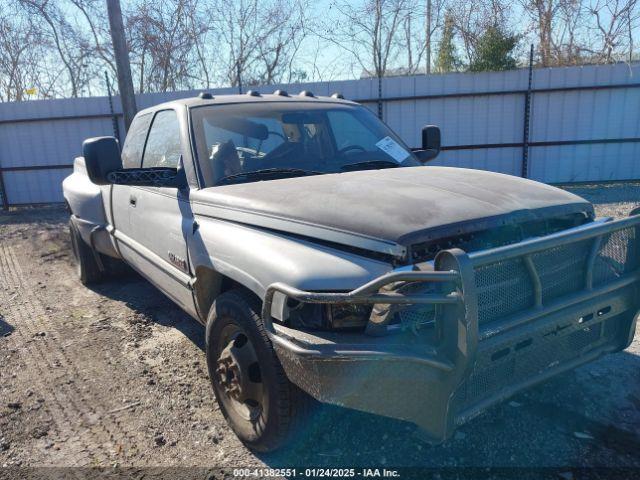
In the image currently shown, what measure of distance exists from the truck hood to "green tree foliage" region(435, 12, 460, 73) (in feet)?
54.6

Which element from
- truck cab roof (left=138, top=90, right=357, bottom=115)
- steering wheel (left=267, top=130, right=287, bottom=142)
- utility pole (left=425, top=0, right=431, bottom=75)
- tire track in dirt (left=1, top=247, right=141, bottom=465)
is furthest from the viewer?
utility pole (left=425, top=0, right=431, bottom=75)

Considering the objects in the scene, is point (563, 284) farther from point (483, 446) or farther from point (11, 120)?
point (11, 120)

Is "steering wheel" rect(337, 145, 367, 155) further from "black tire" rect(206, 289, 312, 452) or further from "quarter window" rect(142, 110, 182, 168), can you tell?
"black tire" rect(206, 289, 312, 452)

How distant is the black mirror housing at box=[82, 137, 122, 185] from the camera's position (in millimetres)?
3316

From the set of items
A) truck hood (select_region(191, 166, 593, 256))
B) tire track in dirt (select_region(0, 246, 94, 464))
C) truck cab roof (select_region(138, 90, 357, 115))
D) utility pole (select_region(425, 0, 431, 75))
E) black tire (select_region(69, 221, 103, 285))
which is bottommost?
tire track in dirt (select_region(0, 246, 94, 464))

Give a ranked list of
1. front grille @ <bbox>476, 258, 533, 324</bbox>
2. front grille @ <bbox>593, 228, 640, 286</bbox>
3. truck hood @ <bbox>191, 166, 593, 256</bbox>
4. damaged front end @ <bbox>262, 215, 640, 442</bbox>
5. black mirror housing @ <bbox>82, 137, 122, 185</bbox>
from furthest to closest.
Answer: black mirror housing @ <bbox>82, 137, 122, 185</bbox> → front grille @ <bbox>593, 228, 640, 286</bbox> → truck hood @ <bbox>191, 166, 593, 256</bbox> → front grille @ <bbox>476, 258, 533, 324</bbox> → damaged front end @ <bbox>262, 215, 640, 442</bbox>

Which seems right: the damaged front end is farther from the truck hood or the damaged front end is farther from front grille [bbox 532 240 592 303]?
the truck hood

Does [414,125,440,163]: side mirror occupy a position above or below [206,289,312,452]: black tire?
above

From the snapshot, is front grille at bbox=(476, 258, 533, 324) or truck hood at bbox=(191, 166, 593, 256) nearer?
front grille at bbox=(476, 258, 533, 324)

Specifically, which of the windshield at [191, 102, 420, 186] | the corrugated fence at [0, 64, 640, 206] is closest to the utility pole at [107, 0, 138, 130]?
the corrugated fence at [0, 64, 640, 206]

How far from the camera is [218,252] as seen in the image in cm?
274

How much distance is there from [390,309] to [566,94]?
33.6 feet

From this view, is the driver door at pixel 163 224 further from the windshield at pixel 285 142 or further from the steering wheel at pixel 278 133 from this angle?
the steering wheel at pixel 278 133

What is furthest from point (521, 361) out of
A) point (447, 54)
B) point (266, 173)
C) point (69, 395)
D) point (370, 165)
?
point (447, 54)
